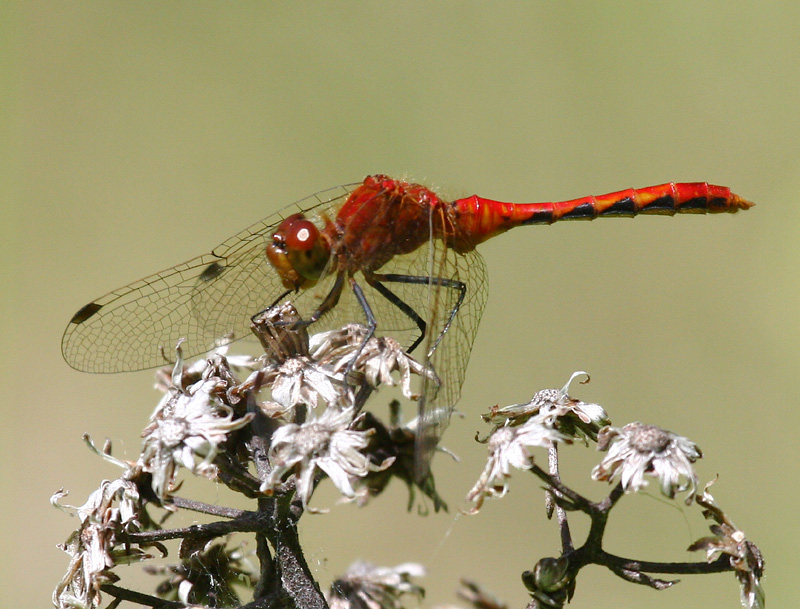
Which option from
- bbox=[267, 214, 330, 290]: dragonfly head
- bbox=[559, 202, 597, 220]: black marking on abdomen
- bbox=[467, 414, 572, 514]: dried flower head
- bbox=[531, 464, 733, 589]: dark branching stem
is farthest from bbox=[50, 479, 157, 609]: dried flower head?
bbox=[559, 202, 597, 220]: black marking on abdomen

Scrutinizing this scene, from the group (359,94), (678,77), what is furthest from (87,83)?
(678,77)

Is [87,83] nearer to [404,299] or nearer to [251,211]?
[251,211]

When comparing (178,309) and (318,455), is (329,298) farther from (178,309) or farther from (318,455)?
(318,455)

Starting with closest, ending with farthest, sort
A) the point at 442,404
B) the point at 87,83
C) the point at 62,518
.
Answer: the point at 442,404 → the point at 62,518 → the point at 87,83

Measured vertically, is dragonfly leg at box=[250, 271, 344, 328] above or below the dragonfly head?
below

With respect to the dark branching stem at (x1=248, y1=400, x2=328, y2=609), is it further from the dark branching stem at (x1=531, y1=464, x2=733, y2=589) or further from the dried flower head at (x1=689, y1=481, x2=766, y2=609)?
the dried flower head at (x1=689, y1=481, x2=766, y2=609)

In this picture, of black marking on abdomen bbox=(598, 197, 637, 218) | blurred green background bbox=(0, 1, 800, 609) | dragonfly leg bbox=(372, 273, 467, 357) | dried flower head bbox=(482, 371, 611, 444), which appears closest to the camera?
dried flower head bbox=(482, 371, 611, 444)

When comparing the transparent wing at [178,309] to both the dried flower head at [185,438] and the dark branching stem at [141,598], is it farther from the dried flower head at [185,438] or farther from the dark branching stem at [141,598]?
the dark branching stem at [141,598]

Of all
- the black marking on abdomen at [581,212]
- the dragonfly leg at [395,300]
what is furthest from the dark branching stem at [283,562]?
the black marking on abdomen at [581,212]
